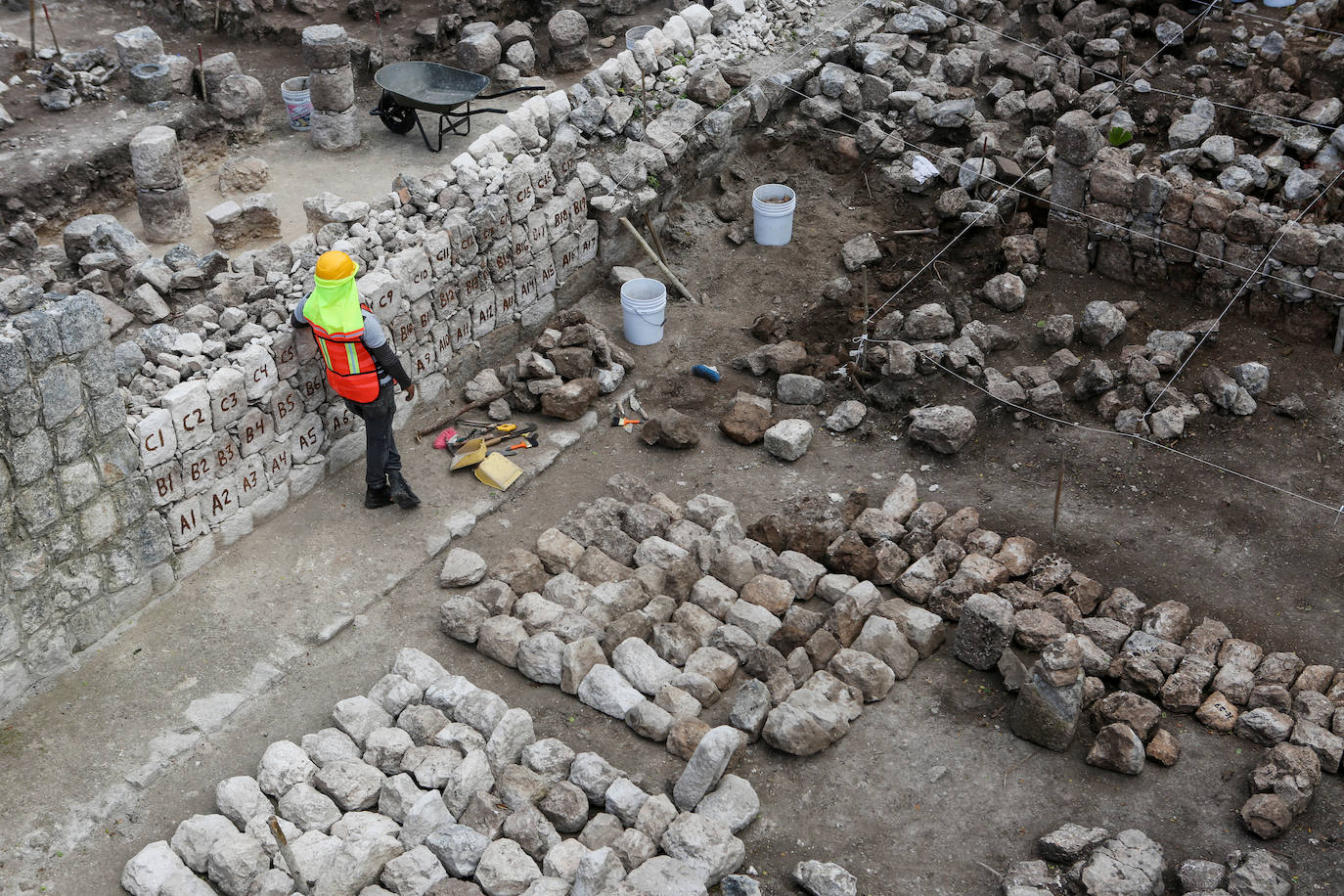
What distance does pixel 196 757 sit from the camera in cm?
704

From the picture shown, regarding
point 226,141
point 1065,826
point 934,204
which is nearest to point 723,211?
point 934,204

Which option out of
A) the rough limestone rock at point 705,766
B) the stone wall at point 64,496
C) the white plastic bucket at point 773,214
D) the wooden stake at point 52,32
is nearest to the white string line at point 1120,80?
the white plastic bucket at point 773,214

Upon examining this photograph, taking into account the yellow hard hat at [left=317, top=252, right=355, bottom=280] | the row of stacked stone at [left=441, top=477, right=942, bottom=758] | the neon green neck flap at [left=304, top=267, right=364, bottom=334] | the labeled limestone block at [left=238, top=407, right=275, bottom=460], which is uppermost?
the yellow hard hat at [left=317, top=252, right=355, bottom=280]

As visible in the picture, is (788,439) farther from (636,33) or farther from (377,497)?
(636,33)

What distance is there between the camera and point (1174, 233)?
34.0 feet

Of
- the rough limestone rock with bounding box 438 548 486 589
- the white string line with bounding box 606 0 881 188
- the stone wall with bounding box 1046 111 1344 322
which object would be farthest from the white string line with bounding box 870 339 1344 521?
the rough limestone rock with bounding box 438 548 486 589

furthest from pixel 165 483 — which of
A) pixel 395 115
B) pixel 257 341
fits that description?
pixel 395 115

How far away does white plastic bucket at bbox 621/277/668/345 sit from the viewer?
10.3 meters

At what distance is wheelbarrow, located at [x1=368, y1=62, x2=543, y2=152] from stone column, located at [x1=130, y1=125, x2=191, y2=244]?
6.94ft

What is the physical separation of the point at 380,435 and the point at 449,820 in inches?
112

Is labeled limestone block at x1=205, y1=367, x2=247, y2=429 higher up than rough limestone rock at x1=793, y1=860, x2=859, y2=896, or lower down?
higher up

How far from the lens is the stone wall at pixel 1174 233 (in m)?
9.83

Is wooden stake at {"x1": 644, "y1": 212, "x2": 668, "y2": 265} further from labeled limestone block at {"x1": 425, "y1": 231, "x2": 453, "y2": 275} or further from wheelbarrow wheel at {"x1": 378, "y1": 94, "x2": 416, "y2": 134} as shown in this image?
wheelbarrow wheel at {"x1": 378, "y1": 94, "x2": 416, "y2": 134}

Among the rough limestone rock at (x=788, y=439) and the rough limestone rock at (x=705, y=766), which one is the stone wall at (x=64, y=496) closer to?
the rough limestone rock at (x=705, y=766)
